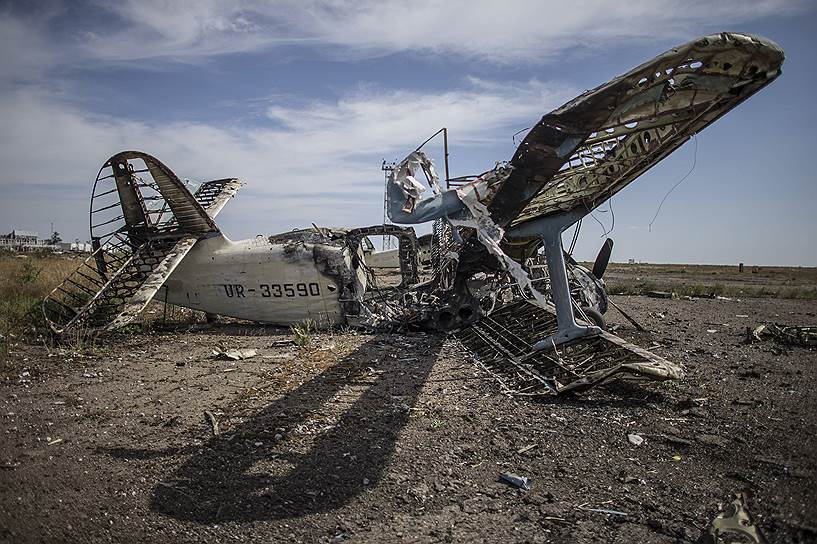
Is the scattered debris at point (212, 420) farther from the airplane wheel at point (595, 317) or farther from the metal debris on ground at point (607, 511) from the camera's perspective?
the airplane wheel at point (595, 317)

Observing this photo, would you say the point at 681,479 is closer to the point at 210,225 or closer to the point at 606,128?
the point at 606,128

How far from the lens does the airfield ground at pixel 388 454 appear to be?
3.46m

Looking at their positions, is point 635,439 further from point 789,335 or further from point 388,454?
point 789,335

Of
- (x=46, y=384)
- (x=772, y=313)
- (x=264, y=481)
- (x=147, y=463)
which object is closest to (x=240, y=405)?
(x=147, y=463)

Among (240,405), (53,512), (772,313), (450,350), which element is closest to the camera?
(53,512)

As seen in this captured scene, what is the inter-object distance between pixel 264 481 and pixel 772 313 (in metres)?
15.9

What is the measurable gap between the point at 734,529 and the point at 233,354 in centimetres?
794

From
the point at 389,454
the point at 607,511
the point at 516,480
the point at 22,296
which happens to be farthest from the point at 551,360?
the point at 22,296

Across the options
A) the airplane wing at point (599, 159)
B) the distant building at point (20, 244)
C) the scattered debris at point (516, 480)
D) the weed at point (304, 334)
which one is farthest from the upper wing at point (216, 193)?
the distant building at point (20, 244)

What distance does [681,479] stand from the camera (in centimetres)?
401

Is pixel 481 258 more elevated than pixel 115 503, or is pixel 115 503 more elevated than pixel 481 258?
pixel 481 258

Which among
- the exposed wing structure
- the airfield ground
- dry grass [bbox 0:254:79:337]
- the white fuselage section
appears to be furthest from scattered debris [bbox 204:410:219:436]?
dry grass [bbox 0:254:79:337]

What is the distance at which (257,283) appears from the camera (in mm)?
12047

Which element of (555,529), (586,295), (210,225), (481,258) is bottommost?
(555,529)
